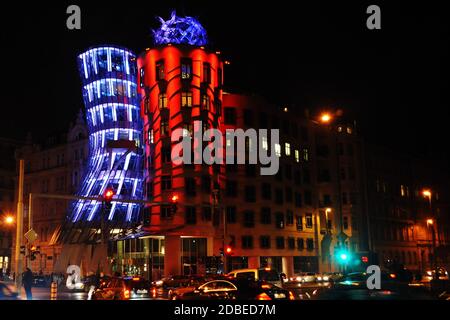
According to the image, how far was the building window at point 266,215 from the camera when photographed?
68812 millimetres

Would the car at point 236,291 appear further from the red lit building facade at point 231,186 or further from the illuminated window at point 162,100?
the illuminated window at point 162,100

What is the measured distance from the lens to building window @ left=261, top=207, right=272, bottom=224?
68812 mm

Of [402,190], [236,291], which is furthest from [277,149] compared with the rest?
[236,291]

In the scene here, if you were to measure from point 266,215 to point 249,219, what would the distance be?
10.0ft

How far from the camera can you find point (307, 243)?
7550 centimetres

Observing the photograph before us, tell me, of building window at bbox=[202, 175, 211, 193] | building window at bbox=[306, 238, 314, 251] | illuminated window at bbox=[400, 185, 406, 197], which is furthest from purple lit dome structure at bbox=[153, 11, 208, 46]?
illuminated window at bbox=[400, 185, 406, 197]

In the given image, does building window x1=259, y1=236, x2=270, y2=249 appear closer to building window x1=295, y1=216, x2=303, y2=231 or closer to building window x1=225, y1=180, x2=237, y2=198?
building window x1=225, y1=180, x2=237, y2=198

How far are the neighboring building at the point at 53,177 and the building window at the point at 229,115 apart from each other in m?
23.3

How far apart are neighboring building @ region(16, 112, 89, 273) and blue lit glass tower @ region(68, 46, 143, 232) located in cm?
1254

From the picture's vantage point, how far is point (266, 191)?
7006 cm

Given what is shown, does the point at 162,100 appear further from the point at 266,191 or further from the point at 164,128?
the point at 266,191

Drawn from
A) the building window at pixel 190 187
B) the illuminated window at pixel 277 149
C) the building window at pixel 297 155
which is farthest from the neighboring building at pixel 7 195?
the building window at pixel 297 155
